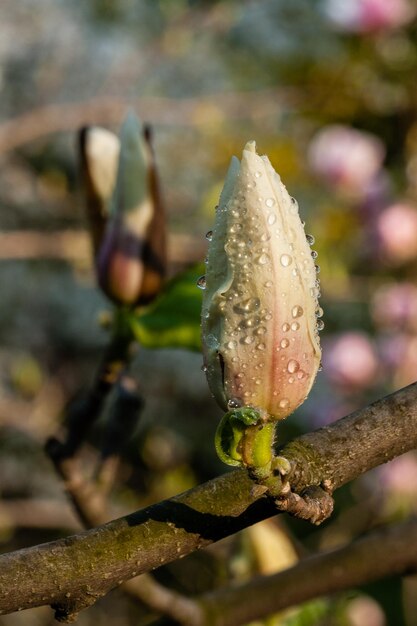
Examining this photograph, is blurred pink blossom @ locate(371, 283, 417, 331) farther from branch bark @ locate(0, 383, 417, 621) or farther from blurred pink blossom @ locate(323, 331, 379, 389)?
branch bark @ locate(0, 383, 417, 621)

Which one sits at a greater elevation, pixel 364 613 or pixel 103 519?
pixel 364 613

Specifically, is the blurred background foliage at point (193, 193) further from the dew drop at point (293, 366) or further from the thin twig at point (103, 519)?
the dew drop at point (293, 366)

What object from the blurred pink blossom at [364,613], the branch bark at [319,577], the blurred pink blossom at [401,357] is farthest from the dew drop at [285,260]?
the blurred pink blossom at [401,357]

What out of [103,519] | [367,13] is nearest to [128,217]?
[103,519]

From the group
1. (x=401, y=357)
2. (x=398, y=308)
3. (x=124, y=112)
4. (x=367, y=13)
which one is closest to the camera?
(x=401, y=357)

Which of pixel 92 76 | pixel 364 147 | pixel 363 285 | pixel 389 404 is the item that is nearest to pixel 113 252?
pixel 389 404

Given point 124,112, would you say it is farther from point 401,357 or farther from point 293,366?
point 293,366

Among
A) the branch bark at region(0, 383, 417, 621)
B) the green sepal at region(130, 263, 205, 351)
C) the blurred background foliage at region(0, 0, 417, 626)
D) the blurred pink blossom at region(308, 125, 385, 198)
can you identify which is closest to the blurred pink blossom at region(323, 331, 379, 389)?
the blurred background foliage at region(0, 0, 417, 626)
